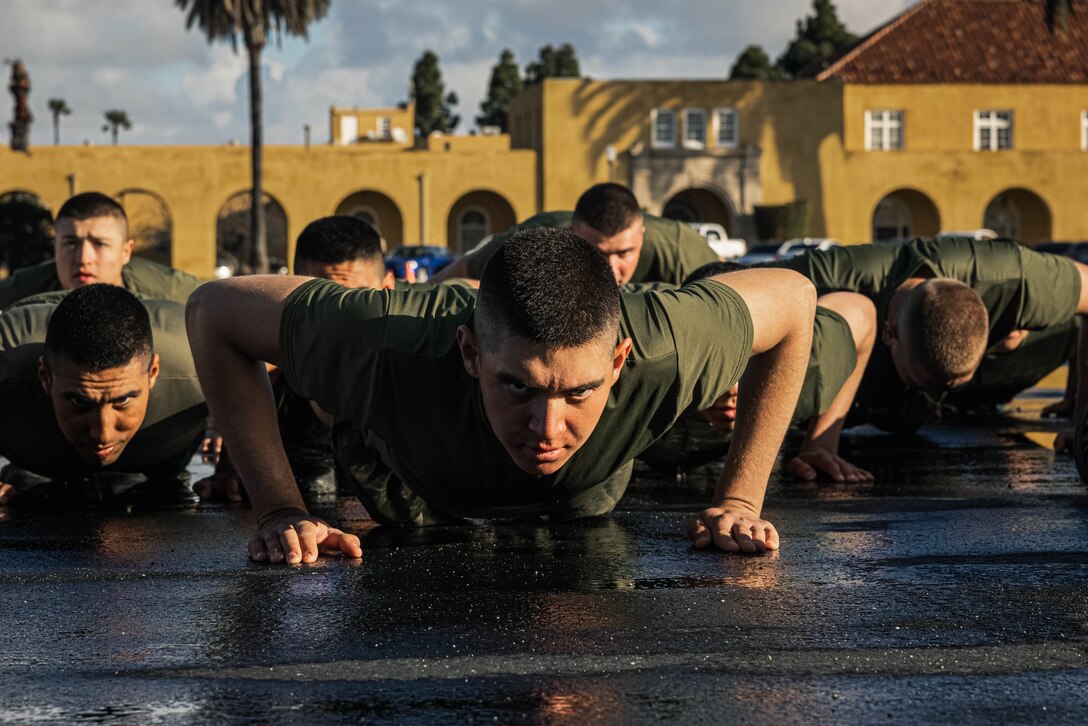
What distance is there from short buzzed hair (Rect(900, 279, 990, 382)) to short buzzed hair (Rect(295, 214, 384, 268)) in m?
2.70

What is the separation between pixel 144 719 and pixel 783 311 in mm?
2588

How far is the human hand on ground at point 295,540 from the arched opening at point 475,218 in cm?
4837

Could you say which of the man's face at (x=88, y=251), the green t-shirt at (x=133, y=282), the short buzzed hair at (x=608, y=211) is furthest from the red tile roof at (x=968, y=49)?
the man's face at (x=88, y=251)

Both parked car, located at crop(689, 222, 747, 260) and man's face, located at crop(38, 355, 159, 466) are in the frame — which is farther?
parked car, located at crop(689, 222, 747, 260)

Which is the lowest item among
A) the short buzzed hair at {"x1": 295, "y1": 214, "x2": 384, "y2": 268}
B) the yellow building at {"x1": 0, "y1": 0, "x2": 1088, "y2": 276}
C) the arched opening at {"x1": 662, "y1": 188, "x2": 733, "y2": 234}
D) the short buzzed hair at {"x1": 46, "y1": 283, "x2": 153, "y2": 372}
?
the short buzzed hair at {"x1": 46, "y1": 283, "x2": 153, "y2": 372}

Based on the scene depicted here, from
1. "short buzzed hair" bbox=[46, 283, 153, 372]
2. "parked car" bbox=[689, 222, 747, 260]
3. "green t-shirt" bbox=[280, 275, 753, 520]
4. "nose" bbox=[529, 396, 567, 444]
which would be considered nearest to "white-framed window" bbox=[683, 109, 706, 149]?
"parked car" bbox=[689, 222, 747, 260]

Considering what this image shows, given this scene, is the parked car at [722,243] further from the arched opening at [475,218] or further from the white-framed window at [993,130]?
the white-framed window at [993,130]

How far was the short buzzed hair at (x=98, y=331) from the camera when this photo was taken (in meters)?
5.96

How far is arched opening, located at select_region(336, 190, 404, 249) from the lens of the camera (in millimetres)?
53031

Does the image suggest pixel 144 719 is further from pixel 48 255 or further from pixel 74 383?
pixel 48 255

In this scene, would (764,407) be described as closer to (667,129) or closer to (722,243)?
(722,243)

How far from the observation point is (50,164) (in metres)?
49.0

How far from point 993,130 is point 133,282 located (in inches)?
1873

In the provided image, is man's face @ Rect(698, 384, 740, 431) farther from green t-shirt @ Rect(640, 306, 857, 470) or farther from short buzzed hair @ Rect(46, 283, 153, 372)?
short buzzed hair @ Rect(46, 283, 153, 372)
